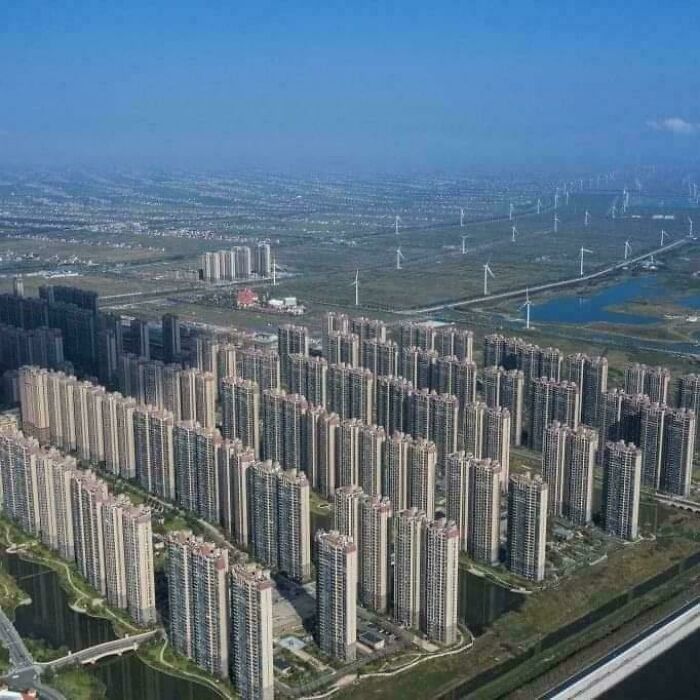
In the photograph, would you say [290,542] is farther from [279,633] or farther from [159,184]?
[159,184]

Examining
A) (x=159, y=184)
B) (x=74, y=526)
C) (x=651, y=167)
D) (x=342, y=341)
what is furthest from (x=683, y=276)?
(x=651, y=167)

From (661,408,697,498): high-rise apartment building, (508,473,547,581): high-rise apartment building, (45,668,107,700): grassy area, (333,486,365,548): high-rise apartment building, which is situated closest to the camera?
(45,668,107,700): grassy area

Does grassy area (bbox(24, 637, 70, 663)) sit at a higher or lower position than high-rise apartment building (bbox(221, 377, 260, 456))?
lower

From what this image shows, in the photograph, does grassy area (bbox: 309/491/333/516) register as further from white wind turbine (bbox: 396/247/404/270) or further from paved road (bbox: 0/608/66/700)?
white wind turbine (bbox: 396/247/404/270)

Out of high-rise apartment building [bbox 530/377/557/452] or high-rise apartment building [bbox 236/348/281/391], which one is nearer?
high-rise apartment building [bbox 530/377/557/452]

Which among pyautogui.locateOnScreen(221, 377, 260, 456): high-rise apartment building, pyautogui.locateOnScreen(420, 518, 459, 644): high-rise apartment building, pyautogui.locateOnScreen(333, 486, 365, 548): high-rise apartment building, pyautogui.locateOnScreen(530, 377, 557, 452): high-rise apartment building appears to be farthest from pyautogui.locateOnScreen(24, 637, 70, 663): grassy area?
pyautogui.locateOnScreen(530, 377, 557, 452): high-rise apartment building

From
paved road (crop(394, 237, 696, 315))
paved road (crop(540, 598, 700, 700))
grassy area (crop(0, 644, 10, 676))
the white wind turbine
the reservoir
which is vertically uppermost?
the white wind turbine

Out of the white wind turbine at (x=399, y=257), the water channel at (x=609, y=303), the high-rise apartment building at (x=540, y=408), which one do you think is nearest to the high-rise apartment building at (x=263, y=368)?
the high-rise apartment building at (x=540, y=408)

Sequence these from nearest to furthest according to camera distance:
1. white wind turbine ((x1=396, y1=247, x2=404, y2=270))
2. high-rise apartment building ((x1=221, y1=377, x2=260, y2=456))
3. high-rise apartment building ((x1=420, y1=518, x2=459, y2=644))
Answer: high-rise apartment building ((x1=420, y1=518, x2=459, y2=644))
high-rise apartment building ((x1=221, y1=377, x2=260, y2=456))
white wind turbine ((x1=396, y1=247, x2=404, y2=270))
